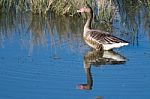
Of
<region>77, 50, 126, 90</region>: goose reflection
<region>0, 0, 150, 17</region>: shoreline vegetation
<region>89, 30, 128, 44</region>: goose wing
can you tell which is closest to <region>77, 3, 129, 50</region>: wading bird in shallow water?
<region>89, 30, 128, 44</region>: goose wing

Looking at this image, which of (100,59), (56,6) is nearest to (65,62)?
(100,59)

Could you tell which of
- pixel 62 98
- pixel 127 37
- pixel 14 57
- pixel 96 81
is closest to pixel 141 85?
pixel 96 81

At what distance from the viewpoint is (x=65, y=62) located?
38.0ft

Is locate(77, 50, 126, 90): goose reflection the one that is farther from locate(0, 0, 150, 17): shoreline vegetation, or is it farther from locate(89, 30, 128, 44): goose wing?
locate(0, 0, 150, 17): shoreline vegetation

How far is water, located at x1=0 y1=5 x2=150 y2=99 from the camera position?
9.80 metres

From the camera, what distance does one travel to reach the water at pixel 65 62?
9.80 meters

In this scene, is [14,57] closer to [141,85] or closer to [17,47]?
[17,47]

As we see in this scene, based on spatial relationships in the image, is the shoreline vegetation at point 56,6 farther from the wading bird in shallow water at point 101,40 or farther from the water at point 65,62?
the wading bird in shallow water at point 101,40

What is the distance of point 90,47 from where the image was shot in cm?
1359

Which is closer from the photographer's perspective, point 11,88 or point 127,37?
point 11,88

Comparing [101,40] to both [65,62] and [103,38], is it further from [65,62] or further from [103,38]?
[65,62]

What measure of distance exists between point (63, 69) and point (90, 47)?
8.64 feet

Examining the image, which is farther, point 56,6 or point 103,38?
point 56,6

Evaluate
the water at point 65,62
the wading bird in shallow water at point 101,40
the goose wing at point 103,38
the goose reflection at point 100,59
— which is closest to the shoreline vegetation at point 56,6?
the water at point 65,62
